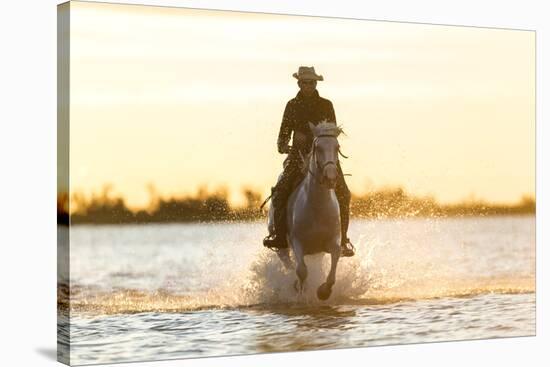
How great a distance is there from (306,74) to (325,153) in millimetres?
854

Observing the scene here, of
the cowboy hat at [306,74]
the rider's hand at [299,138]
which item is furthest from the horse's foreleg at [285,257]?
the cowboy hat at [306,74]

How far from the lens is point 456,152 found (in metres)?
16.3

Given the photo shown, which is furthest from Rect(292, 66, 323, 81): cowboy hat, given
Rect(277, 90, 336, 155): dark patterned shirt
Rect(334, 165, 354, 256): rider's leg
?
Rect(334, 165, 354, 256): rider's leg

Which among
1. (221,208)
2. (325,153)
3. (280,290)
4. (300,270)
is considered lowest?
(280,290)

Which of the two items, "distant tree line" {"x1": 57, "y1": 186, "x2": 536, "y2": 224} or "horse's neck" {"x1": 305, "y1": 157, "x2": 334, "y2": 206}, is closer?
"distant tree line" {"x1": 57, "y1": 186, "x2": 536, "y2": 224}

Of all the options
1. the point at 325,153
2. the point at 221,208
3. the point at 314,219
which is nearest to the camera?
the point at 221,208

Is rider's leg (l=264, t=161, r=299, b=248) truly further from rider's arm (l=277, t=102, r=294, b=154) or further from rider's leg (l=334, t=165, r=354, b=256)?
rider's leg (l=334, t=165, r=354, b=256)

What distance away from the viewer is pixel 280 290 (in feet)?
50.6

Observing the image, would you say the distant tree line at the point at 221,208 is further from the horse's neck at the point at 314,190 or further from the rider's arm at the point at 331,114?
the rider's arm at the point at 331,114

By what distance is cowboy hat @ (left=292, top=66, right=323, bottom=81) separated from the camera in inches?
606

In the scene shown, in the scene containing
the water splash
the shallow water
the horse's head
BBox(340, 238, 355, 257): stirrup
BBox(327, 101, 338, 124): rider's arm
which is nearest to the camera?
the shallow water

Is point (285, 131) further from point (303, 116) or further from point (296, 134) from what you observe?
point (303, 116)

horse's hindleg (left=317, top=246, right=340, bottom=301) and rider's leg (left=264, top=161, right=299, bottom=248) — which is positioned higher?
rider's leg (left=264, top=161, right=299, bottom=248)

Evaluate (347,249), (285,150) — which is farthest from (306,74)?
(347,249)
